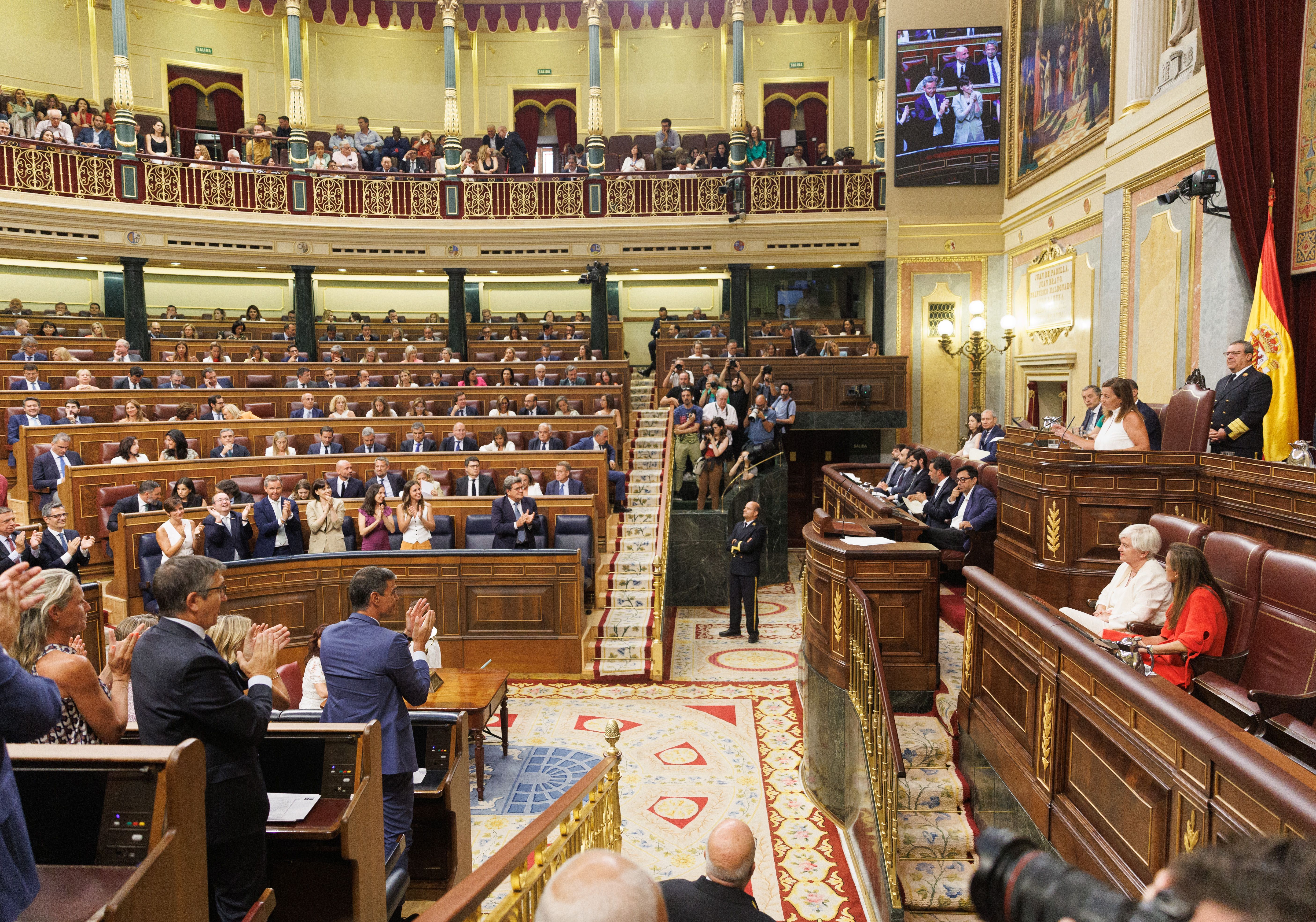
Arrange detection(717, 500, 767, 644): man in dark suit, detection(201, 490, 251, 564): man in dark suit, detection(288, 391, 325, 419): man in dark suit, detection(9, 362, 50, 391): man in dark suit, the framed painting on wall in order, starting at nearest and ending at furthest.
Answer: detection(201, 490, 251, 564): man in dark suit, detection(717, 500, 767, 644): man in dark suit, the framed painting on wall, detection(9, 362, 50, 391): man in dark suit, detection(288, 391, 325, 419): man in dark suit

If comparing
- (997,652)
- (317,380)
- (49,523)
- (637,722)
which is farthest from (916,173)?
(49,523)

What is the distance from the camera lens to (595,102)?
14.9m

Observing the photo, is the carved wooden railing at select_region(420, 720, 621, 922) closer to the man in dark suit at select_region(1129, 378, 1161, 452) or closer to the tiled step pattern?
the tiled step pattern

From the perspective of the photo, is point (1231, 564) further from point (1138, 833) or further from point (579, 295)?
point (579, 295)

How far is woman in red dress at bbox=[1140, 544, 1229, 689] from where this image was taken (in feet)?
10.4

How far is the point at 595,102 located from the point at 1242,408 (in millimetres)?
12598

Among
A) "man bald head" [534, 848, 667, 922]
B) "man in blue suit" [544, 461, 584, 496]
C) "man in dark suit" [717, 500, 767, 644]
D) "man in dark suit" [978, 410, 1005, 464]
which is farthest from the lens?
"man in dark suit" [978, 410, 1005, 464]

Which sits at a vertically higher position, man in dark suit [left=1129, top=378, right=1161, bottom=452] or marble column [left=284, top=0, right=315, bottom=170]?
marble column [left=284, top=0, right=315, bottom=170]

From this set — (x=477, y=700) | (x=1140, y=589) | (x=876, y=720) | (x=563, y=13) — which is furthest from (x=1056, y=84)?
(x=563, y=13)

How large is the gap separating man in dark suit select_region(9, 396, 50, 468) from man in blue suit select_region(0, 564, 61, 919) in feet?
25.9

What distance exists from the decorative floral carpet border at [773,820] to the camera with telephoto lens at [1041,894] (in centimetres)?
315

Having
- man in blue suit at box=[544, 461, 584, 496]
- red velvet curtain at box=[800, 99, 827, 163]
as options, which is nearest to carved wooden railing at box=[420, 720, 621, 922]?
man in blue suit at box=[544, 461, 584, 496]

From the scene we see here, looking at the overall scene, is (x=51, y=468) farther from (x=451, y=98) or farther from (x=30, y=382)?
(x=451, y=98)

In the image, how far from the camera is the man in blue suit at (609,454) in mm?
8883
